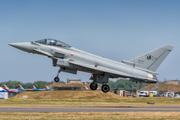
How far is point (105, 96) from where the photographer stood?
257ft

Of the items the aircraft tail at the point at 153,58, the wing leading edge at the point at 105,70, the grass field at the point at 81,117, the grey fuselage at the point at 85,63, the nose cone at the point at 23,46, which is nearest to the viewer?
the grass field at the point at 81,117

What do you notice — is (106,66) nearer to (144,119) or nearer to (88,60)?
(88,60)

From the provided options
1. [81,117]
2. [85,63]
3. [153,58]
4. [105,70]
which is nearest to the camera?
[81,117]

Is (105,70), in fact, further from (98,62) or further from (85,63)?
(85,63)

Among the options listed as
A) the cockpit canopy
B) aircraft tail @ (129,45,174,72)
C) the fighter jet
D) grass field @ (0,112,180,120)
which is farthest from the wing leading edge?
grass field @ (0,112,180,120)

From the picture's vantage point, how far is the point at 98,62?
29641 mm

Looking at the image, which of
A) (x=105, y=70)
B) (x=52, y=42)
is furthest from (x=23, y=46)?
(x=105, y=70)

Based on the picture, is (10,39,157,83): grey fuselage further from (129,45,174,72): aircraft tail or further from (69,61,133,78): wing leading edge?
(129,45,174,72): aircraft tail

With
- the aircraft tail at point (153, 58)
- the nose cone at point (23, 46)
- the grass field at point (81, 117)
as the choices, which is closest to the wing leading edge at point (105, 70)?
the aircraft tail at point (153, 58)

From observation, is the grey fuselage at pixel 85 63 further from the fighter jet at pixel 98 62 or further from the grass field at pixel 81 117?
the grass field at pixel 81 117

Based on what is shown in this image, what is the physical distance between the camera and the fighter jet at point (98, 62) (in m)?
27.7

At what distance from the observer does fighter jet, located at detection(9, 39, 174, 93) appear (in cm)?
2773

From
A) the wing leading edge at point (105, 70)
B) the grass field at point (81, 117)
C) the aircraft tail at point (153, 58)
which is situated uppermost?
the aircraft tail at point (153, 58)

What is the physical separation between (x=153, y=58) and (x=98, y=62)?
24.5 feet
